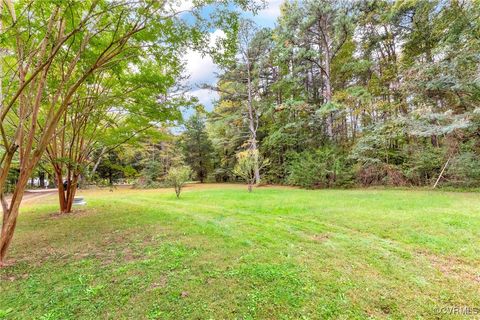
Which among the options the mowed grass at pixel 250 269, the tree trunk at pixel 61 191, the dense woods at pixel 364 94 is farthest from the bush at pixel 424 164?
the tree trunk at pixel 61 191

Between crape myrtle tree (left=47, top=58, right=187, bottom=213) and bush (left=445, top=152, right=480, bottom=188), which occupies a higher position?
crape myrtle tree (left=47, top=58, right=187, bottom=213)

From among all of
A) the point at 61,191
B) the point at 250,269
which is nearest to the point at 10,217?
the point at 250,269

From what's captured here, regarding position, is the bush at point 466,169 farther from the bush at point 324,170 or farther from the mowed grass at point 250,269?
the mowed grass at point 250,269

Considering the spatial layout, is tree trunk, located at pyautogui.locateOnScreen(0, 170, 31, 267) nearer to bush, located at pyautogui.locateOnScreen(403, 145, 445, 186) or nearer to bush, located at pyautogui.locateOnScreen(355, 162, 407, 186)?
bush, located at pyautogui.locateOnScreen(355, 162, 407, 186)

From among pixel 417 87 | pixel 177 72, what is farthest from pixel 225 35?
pixel 417 87

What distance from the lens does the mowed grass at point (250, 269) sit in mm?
2352

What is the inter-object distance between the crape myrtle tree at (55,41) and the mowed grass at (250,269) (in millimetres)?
1495

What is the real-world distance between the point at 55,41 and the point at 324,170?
13.1m

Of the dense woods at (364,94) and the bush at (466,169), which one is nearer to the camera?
the bush at (466,169)

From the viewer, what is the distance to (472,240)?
155 inches

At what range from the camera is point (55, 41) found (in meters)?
3.76

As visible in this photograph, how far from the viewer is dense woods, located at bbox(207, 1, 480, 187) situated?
10164 mm

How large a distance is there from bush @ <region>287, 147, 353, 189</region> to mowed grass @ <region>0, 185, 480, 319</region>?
7958 mm

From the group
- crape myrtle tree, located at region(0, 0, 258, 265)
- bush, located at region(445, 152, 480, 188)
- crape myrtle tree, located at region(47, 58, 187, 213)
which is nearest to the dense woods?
bush, located at region(445, 152, 480, 188)
